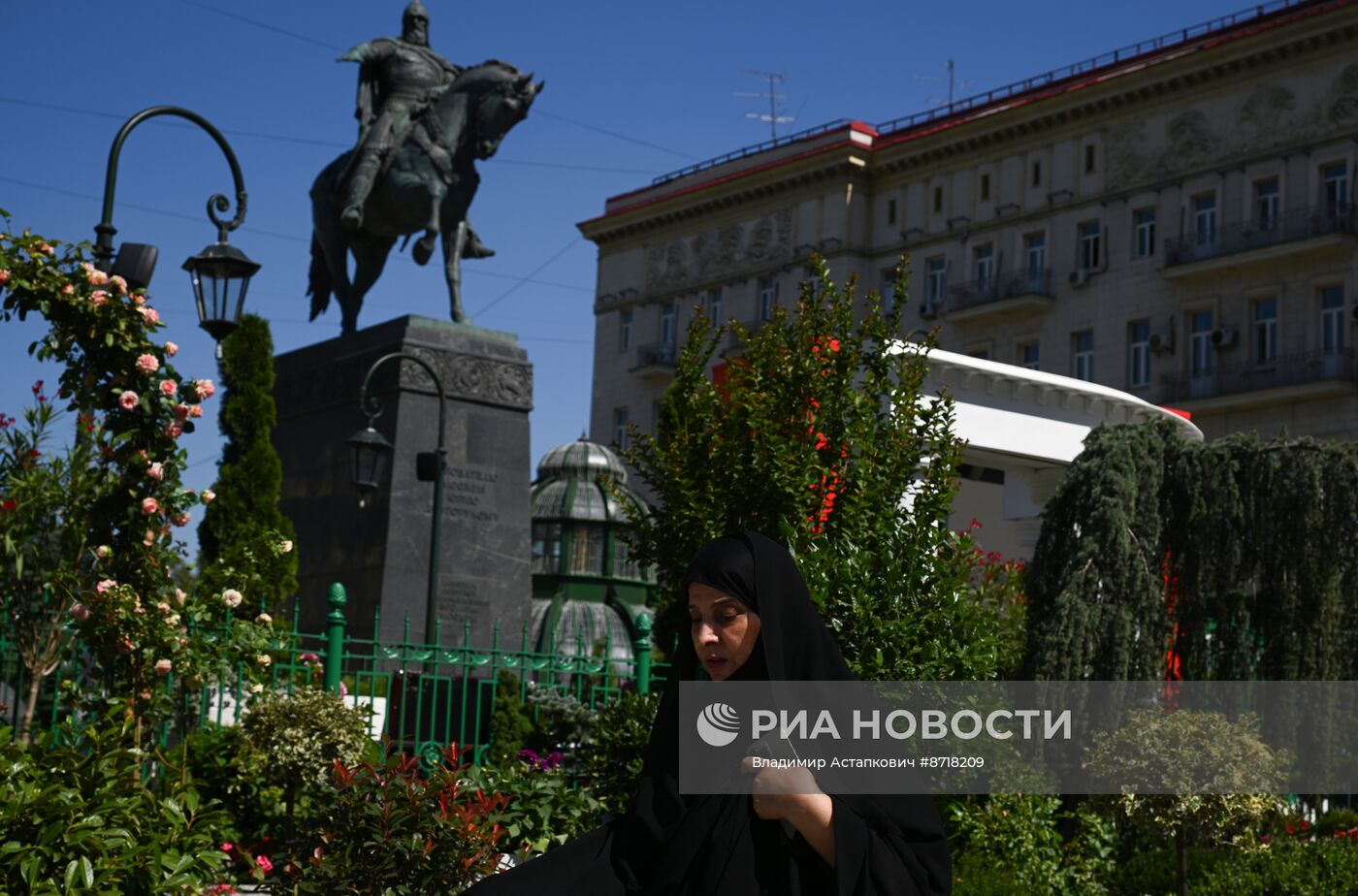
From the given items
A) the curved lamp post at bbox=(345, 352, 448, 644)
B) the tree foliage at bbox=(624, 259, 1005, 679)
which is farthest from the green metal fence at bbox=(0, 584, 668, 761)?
the tree foliage at bbox=(624, 259, 1005, 679)

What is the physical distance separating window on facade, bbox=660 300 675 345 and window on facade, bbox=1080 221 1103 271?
16.1m

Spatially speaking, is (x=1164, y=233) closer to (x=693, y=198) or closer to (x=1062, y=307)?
(x=1062, y=307)

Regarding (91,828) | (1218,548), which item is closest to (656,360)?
(1218,548)

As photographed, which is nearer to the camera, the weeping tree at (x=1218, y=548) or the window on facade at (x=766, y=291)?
the weeping tree at (x=1218, y=548)

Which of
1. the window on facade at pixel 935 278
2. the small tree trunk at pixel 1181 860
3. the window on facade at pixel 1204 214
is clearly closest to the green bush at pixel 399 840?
the small tree trunk at pixel 1181 860

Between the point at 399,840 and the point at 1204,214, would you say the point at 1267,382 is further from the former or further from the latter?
the point at 399,840

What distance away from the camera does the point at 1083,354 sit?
48.4 metres

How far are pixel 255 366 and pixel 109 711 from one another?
34.4ft

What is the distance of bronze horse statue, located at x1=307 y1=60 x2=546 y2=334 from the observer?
18125 millimetres

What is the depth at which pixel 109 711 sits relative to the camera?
27.3 ft

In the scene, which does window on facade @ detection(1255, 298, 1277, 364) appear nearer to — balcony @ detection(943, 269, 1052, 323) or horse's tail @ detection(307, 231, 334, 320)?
balcony @ detection(943, 269, 1052, 323)

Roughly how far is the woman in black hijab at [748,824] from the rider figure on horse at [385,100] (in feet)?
48.5

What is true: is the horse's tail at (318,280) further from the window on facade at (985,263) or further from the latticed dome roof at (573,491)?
the window on facade at (985,263)

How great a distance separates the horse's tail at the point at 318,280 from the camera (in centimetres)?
1916
